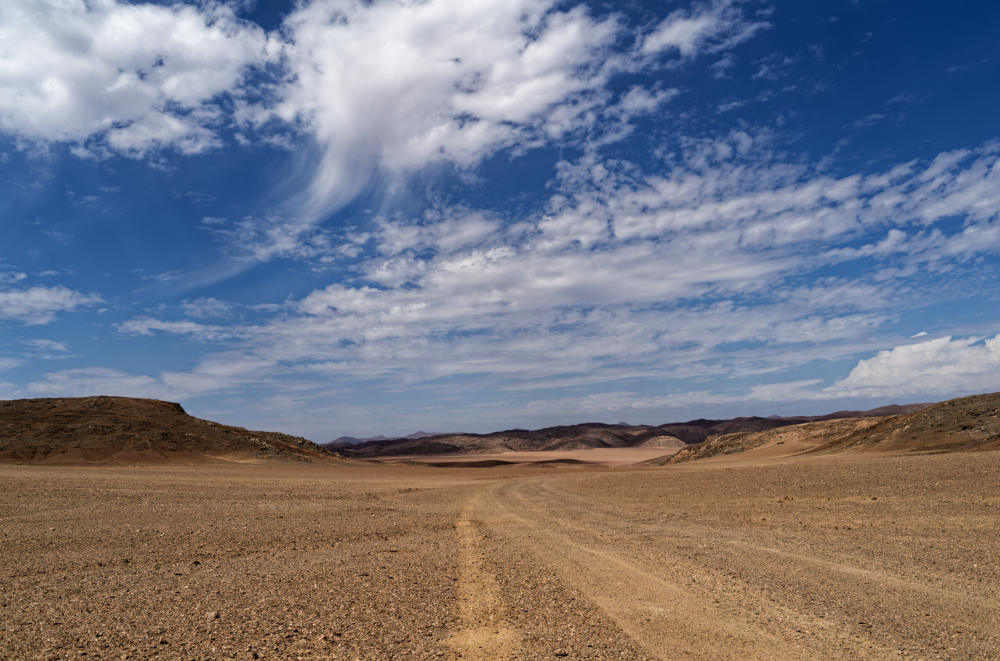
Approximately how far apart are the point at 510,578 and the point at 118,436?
44.0 m

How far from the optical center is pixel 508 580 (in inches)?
337

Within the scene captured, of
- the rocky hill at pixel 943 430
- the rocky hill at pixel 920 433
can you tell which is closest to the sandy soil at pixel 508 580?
the rocky hill at pixel 943 430

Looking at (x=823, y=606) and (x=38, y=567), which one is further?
(x=38, y=567)

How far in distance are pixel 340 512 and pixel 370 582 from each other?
30.6ft

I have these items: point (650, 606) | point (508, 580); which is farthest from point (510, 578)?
point (650, 606)

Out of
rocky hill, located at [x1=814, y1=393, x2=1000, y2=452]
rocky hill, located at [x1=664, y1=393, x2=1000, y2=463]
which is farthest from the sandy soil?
rocky hill, located at [x1=664, y1=393, x2=1000, y2=463]

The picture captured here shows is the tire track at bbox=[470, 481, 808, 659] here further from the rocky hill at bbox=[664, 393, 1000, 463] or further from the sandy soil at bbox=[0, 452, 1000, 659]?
the rocky hill at bbox=[664, 393, 1000, 463]

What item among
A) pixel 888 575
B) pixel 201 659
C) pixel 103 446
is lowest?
pixel 888 575

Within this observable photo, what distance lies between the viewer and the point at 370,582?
840 centimetres

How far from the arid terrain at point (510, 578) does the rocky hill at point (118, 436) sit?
25017 millimetres

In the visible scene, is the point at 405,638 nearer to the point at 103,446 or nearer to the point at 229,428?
the point at 103,446

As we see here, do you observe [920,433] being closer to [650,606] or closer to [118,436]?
[650,606]

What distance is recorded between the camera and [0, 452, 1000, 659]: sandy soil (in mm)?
5816

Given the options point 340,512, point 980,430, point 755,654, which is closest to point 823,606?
point 755,654
